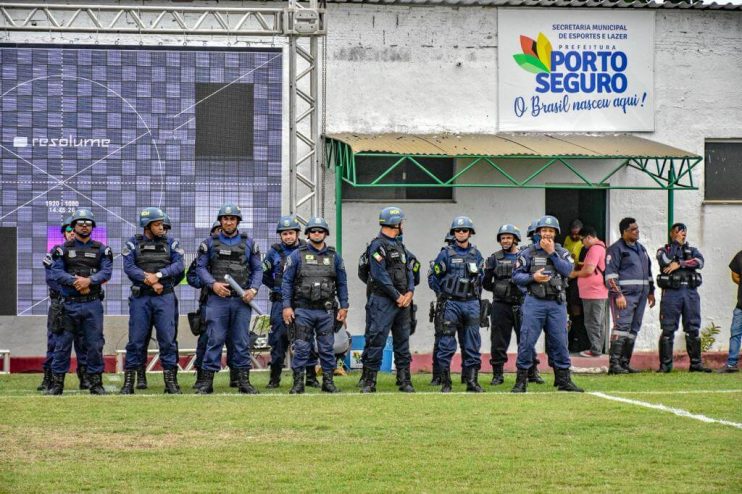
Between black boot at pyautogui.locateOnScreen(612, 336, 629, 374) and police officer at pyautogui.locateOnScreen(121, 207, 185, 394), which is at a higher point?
police officer at pyautogui.locateOnScreen(121, 207, 185, 394)

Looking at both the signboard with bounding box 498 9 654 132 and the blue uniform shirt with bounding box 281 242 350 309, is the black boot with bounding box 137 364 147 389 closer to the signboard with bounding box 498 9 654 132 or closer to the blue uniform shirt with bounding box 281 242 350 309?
the blue uniform shirt with bounding box 281 242 350 309

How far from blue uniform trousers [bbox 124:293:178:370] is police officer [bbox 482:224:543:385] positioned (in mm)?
4287

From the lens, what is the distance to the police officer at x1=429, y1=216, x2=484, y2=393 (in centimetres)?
1570

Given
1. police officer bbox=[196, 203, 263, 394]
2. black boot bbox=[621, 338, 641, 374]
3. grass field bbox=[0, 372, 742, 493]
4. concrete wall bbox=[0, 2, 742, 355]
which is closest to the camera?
grass field bbox=[0, 372, 742, 493]

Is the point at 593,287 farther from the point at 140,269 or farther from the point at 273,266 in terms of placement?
the point at 140,269

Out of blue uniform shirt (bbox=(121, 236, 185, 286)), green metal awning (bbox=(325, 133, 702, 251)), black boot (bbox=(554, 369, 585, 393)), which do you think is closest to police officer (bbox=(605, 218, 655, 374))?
green metal awning (bbox=(325, 133, 702, 251))

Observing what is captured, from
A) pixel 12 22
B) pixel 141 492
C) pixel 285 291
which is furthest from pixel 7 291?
pixel 141 492

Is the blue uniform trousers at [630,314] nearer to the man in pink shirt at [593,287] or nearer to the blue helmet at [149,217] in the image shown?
the man in pink shirt at [593,287]

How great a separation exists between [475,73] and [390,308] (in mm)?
7274

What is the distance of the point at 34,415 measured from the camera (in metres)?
12.6

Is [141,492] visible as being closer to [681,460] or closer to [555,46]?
[681,460]

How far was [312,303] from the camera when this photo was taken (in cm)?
1548

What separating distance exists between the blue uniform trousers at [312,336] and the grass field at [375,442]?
1.94 feet

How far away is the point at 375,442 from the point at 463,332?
5174 mm
